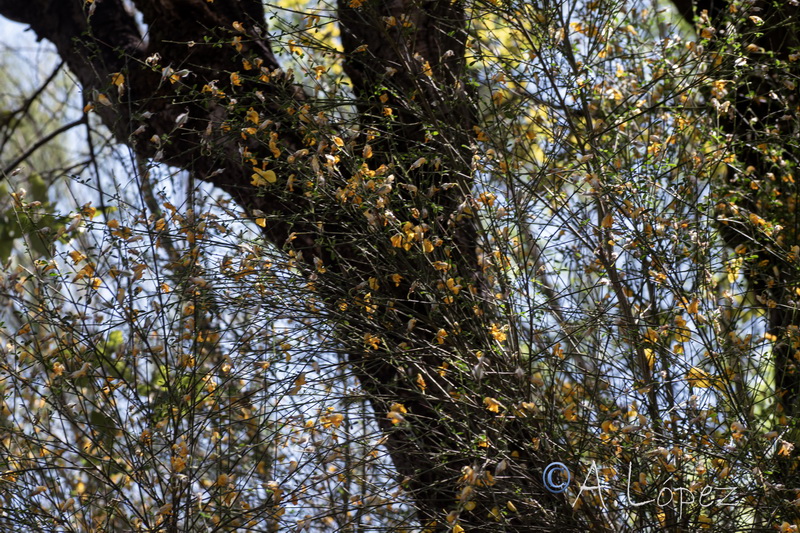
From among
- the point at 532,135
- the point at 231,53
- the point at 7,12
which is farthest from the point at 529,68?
the point at 7,12

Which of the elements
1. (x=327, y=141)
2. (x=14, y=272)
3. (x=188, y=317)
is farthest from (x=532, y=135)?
(x=14, y=272)

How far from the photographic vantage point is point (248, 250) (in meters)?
2.11

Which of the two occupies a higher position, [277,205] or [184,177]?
[184,177]

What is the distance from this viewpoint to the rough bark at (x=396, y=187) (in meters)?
2.09

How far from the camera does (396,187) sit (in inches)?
86.7

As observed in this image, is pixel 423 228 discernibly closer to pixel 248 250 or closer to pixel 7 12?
pixel 248 250

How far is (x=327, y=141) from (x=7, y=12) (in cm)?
210

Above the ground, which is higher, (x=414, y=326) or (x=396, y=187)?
(x=396, y=187)

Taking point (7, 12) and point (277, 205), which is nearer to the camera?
point (277, 205)

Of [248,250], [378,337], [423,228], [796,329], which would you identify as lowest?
[796,329]

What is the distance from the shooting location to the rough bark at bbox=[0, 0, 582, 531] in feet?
6.87

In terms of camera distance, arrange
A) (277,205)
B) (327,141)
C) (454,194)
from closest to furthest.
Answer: (327,141) → (454,194) → (277,205)

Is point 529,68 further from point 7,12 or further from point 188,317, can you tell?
point 7,12

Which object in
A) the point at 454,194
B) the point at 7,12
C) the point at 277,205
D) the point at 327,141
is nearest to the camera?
the point at 327,141
